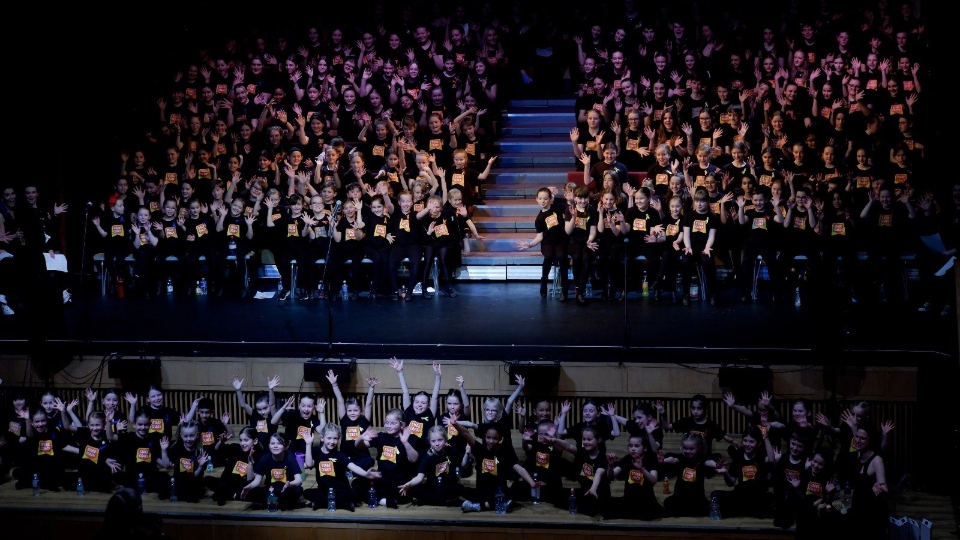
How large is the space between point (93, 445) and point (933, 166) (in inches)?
378

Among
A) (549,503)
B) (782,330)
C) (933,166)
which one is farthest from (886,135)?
→ (549,503)

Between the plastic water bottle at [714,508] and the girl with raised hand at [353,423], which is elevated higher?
the girl with raised hand at [353,423]

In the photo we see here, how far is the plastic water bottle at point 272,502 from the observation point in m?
7.94

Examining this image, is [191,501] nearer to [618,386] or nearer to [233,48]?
[618,386]

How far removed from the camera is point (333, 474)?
8.01 m

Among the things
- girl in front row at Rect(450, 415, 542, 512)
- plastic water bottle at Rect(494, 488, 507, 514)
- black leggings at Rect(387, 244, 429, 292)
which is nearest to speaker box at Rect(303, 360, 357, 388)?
girl in front row at Rect(450, 415, 542, 512)

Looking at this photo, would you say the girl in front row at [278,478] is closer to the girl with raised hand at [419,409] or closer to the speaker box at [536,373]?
the girl with raised hand at [419,409]

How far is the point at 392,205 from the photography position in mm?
11742

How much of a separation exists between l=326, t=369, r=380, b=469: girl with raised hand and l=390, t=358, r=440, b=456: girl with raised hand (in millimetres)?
239

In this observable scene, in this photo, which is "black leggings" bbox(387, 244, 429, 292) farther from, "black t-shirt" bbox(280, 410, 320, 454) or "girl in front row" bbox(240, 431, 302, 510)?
"girl in front row" bbox(240, 431, 302, 510)

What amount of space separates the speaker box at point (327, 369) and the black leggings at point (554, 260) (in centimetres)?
308

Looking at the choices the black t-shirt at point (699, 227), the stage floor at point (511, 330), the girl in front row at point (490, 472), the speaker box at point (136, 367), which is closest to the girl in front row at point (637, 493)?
the girl in front row at point (490, 472)

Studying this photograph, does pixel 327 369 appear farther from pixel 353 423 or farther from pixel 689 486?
pixel 689 486

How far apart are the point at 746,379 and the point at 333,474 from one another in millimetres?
3404
